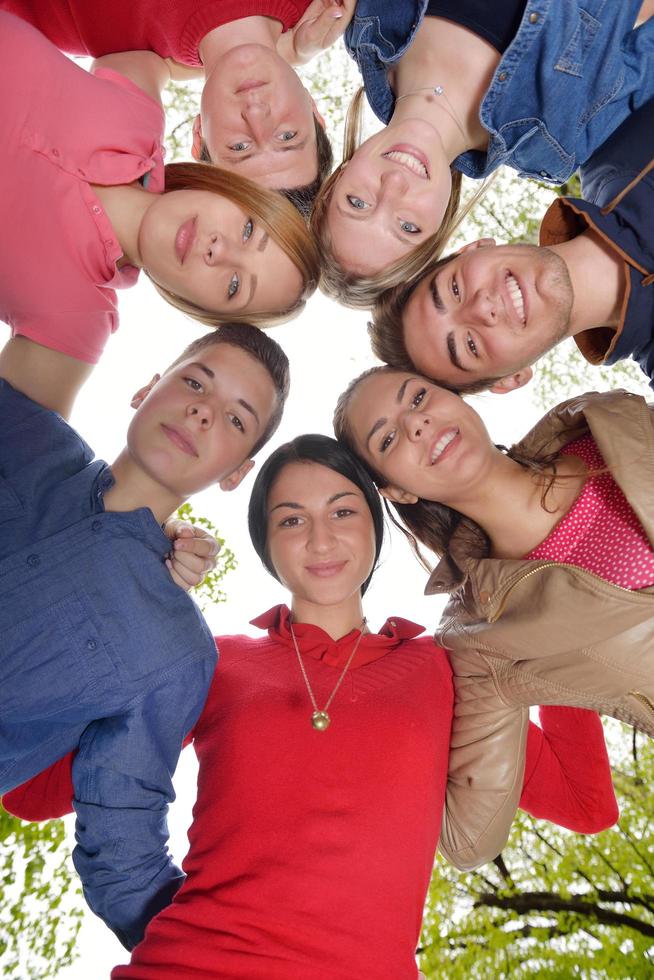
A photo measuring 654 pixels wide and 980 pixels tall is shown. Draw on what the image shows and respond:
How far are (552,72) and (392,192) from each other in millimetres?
625

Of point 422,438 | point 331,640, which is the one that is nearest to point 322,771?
point 331,640

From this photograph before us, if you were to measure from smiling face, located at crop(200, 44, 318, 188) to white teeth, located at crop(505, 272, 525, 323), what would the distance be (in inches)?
34.1

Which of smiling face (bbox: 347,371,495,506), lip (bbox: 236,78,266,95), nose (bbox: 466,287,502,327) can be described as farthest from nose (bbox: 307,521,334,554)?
lip (bbox: 236,78,266,95)

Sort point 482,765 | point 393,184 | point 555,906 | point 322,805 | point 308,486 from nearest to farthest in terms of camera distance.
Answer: point 322,805, point 393,184, point 482,765, point 308,486, point 555,906

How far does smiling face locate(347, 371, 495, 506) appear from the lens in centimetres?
263

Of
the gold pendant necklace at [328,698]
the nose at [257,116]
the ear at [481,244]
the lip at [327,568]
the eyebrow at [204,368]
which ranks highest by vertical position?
the nose at [257,116]

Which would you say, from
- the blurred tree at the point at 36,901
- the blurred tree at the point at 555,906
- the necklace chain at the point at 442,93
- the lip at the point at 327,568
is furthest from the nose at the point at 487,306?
the blurred tree at the point at 36,901

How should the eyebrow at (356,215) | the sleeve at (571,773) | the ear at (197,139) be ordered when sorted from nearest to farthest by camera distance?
the eyebrow at (356,215) < the sleeve at (571,773) < the ear at (197,139)

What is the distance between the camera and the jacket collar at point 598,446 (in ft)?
7.45

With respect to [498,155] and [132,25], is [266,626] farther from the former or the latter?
[132,25]

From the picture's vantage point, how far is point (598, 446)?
2367 millimetres

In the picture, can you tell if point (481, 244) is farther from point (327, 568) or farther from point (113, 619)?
point (113, 619)

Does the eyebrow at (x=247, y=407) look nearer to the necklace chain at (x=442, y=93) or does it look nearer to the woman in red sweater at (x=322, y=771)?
the woman in red sweater at (x=322, y=771)

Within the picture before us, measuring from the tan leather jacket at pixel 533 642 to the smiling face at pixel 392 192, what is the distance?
2.63ft
